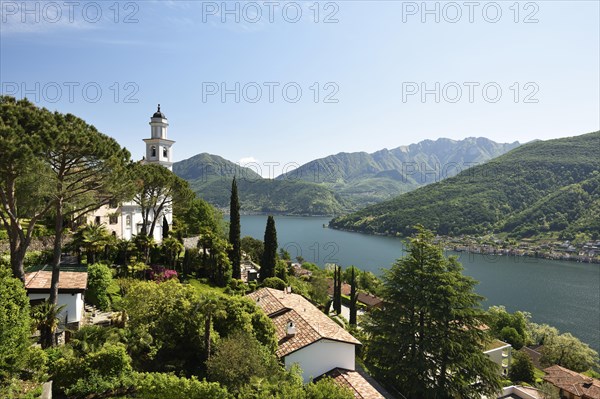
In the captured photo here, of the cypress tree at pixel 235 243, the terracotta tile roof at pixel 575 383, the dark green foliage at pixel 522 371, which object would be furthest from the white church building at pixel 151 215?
the terracotta tile roof at pixel 575 383

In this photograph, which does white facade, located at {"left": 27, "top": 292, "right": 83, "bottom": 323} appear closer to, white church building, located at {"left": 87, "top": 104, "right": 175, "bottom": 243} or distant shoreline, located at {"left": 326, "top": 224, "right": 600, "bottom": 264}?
white church building, located at {"left": 87, "top": 104, "right": 175, "bottom": 243}

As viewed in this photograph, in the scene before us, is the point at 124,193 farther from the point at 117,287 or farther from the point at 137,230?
the point at 137,230

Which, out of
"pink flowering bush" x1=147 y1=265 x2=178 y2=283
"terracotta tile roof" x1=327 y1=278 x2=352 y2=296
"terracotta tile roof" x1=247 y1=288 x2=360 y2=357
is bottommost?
"terracotta tile roof" x1=327 y1=278 x2=352 y2=296

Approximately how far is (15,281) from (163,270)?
16.7 metres

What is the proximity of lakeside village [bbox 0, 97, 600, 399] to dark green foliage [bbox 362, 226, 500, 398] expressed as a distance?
7cm

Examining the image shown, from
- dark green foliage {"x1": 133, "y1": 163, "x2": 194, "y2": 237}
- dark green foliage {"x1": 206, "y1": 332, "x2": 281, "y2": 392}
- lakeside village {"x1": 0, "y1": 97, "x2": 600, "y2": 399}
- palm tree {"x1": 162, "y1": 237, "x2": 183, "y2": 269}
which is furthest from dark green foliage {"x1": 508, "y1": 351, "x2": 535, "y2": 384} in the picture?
dark green foliage {"x1": 133, "y1": 163, "x2": 194, "y2": 237}

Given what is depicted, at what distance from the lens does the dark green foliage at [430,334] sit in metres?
18.6

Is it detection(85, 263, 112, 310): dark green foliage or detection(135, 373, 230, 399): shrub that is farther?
detection(85, 263, 112, 310): dark green foliage

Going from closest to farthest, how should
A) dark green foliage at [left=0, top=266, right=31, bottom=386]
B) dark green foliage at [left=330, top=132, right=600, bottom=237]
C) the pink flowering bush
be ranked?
1. dark green foliage at [left=0, top=266, right=31, bottom=386]
2. the pink flowering bush
3. dark green foliage at [left=330, top=132, right=600, bottom=237]

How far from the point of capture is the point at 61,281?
17.5 metres

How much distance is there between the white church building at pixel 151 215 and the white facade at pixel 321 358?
71.8 ft

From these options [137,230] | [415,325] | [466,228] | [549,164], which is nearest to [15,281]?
[415,325]

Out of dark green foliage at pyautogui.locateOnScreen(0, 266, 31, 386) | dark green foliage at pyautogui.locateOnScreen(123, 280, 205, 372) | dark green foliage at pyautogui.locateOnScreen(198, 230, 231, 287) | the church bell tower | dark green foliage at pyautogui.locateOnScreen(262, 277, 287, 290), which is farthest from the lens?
the church bell tower

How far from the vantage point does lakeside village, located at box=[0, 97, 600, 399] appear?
1164 cm
